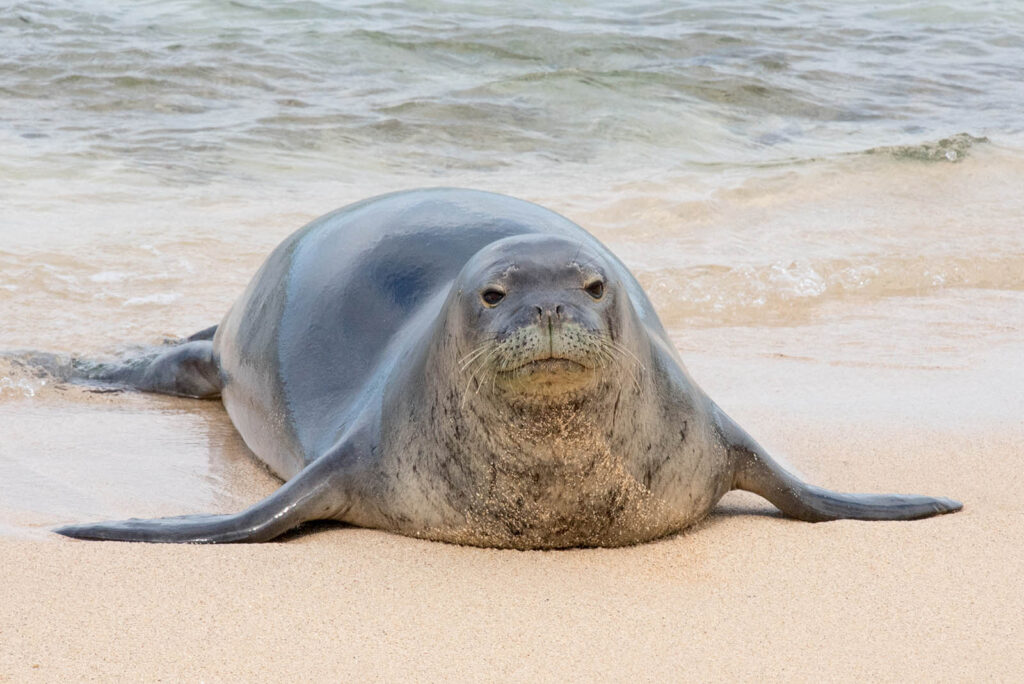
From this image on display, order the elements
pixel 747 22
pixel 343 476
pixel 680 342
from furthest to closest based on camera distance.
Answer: pixel 747 22
pixel 680 342
pixel 343 476

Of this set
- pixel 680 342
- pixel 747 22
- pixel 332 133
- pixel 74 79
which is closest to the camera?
pixel 680 342

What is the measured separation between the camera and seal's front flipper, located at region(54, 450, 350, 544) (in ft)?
11.5

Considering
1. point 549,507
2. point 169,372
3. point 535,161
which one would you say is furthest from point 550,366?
point 535,161

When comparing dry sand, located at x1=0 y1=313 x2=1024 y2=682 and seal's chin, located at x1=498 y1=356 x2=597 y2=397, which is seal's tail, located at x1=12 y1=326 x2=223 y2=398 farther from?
seal's chin, located at x1=498 y1=356 x2=597 y2=397

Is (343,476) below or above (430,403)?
below

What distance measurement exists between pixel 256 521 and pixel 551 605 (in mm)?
879

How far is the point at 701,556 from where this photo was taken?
3.48m

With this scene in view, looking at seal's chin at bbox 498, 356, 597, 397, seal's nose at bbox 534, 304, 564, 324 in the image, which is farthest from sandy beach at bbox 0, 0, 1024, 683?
seal's nose at bbox 534, 304, 564, 324

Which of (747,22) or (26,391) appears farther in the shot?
(747,22)

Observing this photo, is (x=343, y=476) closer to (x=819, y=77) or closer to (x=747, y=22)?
(x=819, y=77)

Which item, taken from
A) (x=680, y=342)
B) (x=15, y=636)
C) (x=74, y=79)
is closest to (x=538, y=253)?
(x=15, y=636)

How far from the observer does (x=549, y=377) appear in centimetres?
310

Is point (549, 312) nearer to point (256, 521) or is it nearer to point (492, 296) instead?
point (492, 296)

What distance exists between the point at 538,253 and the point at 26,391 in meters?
2.83
